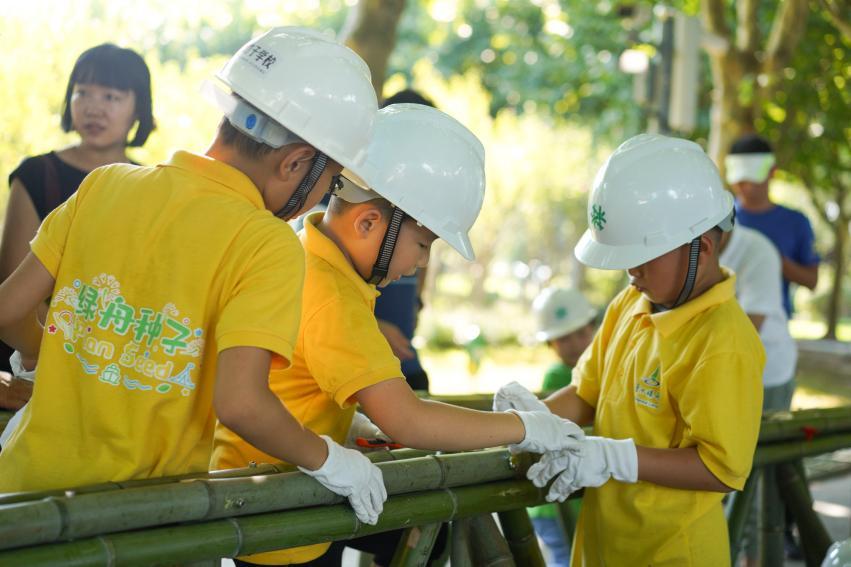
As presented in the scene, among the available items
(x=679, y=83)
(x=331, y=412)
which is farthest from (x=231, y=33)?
(x=331, y=412)

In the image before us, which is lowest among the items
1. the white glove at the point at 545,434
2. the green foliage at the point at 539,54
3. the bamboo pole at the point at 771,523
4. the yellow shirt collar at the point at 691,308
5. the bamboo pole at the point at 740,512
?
the green foliage at the point at 539,54

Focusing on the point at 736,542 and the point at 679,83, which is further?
the point at 679,83

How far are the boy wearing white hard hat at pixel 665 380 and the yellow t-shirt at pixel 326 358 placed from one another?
0.58m

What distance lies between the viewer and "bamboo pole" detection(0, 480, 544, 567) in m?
1.75

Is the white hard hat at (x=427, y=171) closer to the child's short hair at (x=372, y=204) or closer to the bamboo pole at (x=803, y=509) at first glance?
the child's short hair at (x=372, y=204)

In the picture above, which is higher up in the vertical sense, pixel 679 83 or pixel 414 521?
pixel 414 521

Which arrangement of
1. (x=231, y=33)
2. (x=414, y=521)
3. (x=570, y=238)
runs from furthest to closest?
(x=231, y=33) → (x=570, y=238) → (x=414, y=521)

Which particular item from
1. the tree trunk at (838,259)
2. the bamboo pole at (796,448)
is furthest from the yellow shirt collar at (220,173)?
the tree trunk at (838,259)

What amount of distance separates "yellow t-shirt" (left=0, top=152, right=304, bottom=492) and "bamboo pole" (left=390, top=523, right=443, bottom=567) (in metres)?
0.67

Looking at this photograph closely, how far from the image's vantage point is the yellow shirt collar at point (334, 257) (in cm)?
224

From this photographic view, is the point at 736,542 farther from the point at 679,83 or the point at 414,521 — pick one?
the point at 679,83

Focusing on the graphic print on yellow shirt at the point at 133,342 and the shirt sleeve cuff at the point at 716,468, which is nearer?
the graphic print on yellow shirt at the point at 133,342

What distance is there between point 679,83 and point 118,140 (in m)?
5.98

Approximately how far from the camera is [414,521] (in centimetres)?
228
